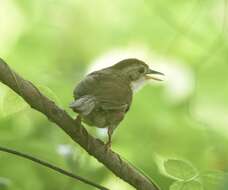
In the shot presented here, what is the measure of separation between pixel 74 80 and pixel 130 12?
2.69 feet

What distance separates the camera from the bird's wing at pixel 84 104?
236 centimetres

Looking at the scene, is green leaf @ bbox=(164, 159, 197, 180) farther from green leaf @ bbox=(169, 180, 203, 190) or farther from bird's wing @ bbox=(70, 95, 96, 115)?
bird's wing @ bbox=(70, 95, 96, 115)

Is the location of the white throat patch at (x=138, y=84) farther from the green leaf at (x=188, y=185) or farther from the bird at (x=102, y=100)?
the green leaf at (x=188, y=185)

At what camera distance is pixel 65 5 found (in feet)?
15.8

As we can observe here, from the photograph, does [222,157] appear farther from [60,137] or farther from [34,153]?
[34,153]

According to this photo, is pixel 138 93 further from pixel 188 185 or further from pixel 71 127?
pixel 188 185

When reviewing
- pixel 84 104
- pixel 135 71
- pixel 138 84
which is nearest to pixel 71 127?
pixel 84 104

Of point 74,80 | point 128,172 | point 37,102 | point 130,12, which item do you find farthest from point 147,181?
point 130,12

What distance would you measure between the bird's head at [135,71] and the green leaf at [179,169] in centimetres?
177

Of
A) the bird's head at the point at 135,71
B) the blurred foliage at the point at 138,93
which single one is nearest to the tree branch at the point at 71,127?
the blurred foliage at the point at 138,93

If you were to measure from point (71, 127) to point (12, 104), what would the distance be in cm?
17

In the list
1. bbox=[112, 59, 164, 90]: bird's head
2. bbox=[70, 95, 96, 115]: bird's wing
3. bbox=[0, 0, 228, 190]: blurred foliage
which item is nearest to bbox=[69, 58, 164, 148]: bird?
bbox=[70, 95, 96, 115]: bird's wing

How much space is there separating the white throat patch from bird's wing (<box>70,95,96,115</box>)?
2.94ft

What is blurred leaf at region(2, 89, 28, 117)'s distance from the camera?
195 centimetres
